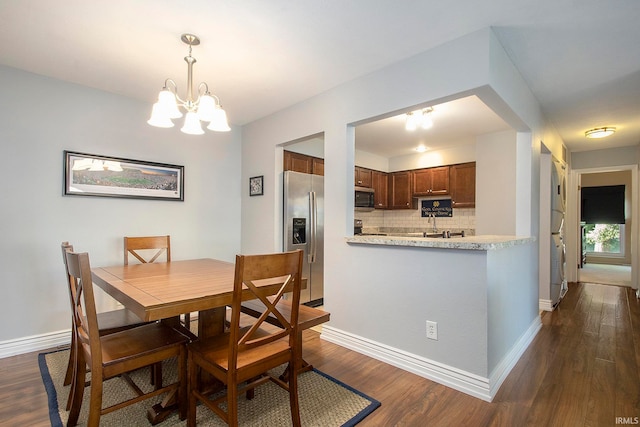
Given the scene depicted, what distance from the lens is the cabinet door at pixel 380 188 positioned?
5615 millimetres

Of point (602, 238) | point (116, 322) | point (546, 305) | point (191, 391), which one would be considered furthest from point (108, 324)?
point (602, 238)

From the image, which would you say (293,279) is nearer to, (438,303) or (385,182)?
(438,303)

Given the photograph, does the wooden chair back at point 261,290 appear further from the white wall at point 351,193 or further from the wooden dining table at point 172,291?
the white wall at point 351,193

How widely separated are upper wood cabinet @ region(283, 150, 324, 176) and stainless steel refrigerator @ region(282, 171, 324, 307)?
26cm

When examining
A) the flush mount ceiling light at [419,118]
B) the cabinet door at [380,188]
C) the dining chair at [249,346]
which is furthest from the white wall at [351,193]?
the cabinet door at [380,188]

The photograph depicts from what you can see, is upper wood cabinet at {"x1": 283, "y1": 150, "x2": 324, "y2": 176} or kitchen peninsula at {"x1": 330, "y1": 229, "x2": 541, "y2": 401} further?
upper wood cabinet at {"x1": 283, "y1": 150, "x2": 324, "y2": 176}

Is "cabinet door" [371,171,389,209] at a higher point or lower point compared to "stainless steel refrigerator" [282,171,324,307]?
higher

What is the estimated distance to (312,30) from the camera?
6.65 ft

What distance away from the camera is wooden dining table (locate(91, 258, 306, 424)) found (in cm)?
142

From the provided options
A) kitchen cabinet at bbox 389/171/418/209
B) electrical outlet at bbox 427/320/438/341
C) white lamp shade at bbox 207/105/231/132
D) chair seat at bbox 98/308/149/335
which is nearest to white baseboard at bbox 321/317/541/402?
electrical outlet at bbox 427/320/438/341

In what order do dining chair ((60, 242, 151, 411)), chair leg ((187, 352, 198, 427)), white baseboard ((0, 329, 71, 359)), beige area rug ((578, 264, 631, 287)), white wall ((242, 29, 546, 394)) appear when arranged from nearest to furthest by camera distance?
chair leg ((187, 352, 198, 427)), dining chair ((60, 242, 151, 411)), white wall ((242, 29, 546, 394)), white baseboard ((0, 329, 71, 359)), beige area rug ((578, 264, 631, 287))

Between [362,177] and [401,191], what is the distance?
0.90m

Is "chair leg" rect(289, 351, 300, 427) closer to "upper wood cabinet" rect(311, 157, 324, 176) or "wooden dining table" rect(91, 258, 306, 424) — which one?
"wooden dining table" rect(91, 258, 306, 424)

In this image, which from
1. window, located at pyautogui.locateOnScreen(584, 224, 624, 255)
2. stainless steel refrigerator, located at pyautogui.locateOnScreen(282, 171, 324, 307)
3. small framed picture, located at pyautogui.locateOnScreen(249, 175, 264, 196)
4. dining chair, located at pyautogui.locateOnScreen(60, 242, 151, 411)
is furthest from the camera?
window, located at pyautogui.locateOnScreen(584, 224, 624, 255)
